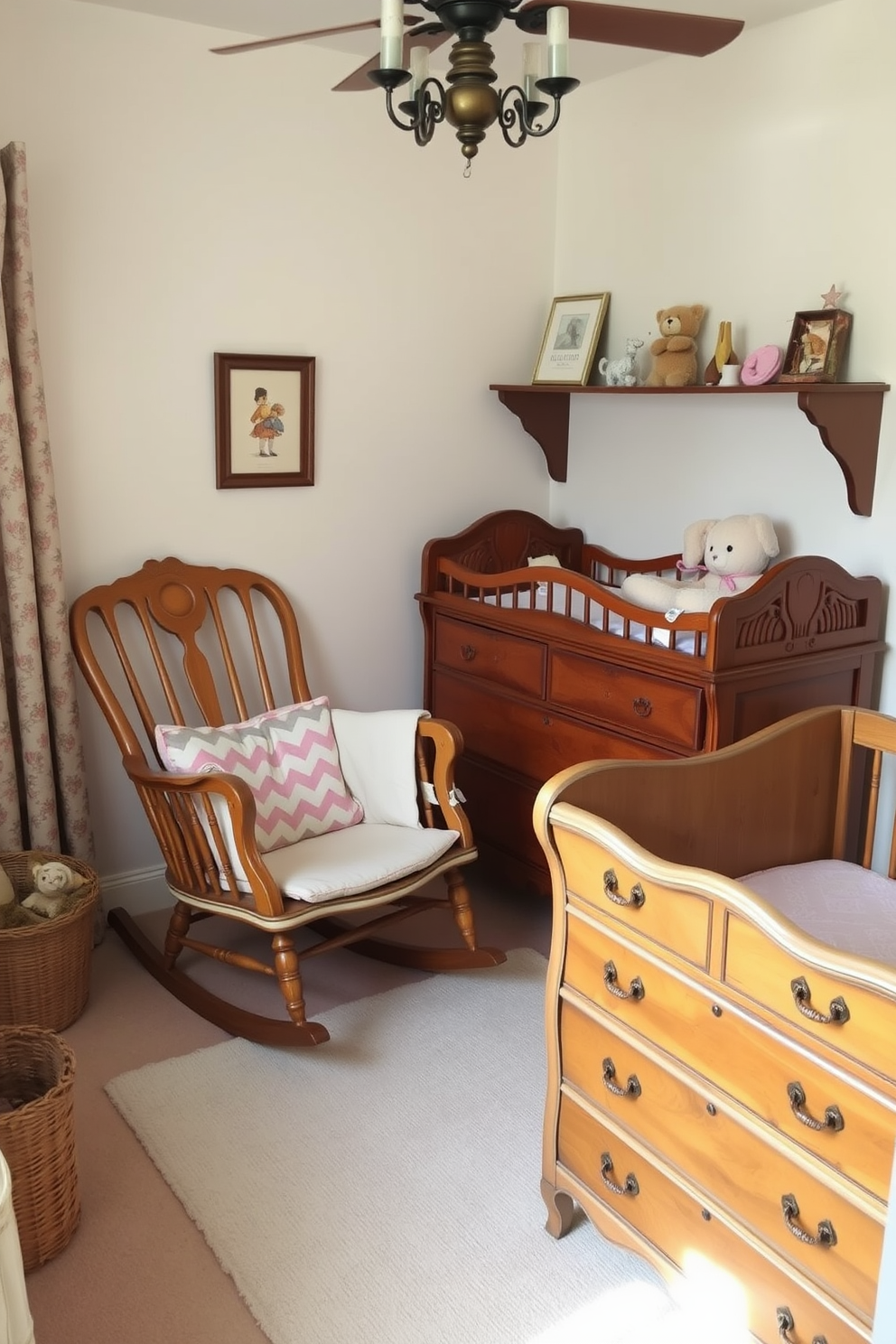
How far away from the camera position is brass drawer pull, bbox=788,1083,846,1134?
1.45m

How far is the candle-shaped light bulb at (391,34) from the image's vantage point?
1391 millimetres

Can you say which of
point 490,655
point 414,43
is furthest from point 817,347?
point 414,43

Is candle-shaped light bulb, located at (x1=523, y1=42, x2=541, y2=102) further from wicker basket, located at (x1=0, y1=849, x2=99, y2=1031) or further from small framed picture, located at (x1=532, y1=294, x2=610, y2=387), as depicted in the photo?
wicker basket, located at (x1=0, y1=849, x2=99, y2=1031)

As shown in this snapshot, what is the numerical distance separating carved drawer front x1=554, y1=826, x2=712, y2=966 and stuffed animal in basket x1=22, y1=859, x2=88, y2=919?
136cm

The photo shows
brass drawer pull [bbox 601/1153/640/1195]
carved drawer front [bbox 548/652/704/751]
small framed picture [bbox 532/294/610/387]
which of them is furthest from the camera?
small framed picture [bbox 532/294/610/387]

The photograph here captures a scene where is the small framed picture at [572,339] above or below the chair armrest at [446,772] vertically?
above

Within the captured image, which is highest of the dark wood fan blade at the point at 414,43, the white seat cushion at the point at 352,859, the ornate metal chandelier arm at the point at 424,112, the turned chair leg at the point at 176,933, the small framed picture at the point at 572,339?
the dark wood fan blade at the point at 414,43

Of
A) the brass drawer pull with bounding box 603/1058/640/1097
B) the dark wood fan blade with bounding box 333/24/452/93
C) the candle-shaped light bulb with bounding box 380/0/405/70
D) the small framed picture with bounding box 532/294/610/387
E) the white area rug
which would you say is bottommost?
the white area rug

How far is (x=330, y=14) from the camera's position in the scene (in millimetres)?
2732

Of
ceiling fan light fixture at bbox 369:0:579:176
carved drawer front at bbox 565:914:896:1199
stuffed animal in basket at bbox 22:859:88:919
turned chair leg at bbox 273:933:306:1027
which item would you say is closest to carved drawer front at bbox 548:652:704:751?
carved drawer front at bbox 565:914:896:1199

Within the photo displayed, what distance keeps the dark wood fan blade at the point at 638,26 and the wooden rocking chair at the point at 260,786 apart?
1.59 metres

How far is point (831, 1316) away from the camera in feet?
4.88

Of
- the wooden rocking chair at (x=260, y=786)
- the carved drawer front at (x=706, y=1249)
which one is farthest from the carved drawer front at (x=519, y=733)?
the carved drawer front at (x=706, y=1249)

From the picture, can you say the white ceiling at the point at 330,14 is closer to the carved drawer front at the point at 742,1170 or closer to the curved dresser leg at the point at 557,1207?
the carved drawer front at the point at 742,1170
